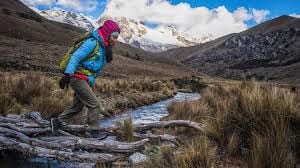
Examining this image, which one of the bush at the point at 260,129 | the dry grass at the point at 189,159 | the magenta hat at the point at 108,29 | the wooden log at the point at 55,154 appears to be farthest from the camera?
the magenta hat at the point at 108,29

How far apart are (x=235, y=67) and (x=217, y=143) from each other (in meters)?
149

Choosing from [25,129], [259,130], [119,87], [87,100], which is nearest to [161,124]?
[87,100]

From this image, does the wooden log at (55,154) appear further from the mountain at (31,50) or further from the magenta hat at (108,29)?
the mountain at (31,50)

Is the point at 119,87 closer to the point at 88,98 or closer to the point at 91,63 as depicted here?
the point at 88,98

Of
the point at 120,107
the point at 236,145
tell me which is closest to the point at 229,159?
the point at 236,145

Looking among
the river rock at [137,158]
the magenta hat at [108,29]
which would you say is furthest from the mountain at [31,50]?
the river rock at [137,158]

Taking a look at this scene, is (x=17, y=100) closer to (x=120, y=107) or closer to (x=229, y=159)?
(x=120, y=107)

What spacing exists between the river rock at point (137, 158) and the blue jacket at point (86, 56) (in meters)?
1.79

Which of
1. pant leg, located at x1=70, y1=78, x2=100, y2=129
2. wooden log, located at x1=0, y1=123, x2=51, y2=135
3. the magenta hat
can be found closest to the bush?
pant leg, located at x1=70, y1=78, x2=100, y2=129

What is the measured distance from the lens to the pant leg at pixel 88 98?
267 inches

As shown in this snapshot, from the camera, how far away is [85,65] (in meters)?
6.73

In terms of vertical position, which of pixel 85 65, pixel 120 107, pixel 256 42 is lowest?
pixel 120 107

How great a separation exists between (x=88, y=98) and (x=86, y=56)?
0.85m

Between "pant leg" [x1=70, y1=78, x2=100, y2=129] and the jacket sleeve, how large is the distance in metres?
0.48
